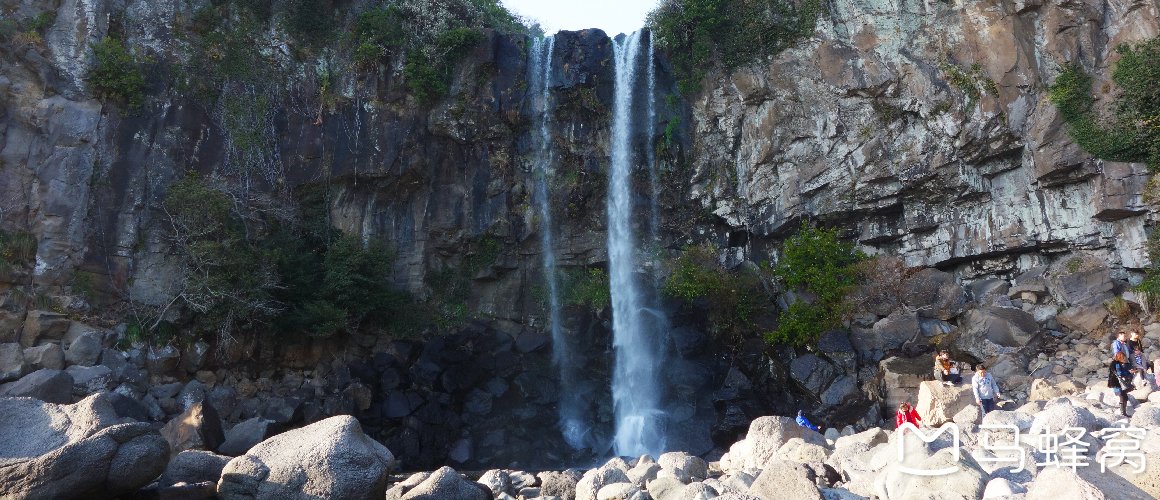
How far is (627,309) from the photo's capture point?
20516 mm

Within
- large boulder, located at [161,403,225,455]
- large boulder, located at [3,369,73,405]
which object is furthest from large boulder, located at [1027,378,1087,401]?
large boulder, located at [3,369,73,405]

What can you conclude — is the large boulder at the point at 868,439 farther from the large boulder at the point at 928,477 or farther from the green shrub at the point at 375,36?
the green shrub at the point at 375,36

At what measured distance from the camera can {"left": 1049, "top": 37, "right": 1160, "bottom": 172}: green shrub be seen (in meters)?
14.6

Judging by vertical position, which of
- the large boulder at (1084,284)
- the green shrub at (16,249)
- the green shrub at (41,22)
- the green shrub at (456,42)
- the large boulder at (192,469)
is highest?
the green shrub at (456,42)

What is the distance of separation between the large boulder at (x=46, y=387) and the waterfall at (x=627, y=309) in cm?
1231

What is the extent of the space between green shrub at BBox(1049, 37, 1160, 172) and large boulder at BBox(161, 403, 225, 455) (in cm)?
Answer: 2005

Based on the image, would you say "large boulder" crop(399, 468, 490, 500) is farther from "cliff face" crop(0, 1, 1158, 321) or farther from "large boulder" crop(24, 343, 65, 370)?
"cliff face" crop(0, 1, 1158, 321)

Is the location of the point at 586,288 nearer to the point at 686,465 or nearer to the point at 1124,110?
the point at 686,465

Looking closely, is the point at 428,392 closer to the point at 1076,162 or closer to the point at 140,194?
the point at 140,194

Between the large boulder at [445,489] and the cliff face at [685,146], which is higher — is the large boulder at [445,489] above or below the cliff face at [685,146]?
below

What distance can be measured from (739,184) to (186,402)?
16.4 meters

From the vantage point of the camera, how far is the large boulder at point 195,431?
12000mm

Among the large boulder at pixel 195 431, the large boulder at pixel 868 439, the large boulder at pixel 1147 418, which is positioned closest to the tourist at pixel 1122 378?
the large boulder at pixel 1147 418

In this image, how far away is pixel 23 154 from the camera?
→ 15.7 meters
